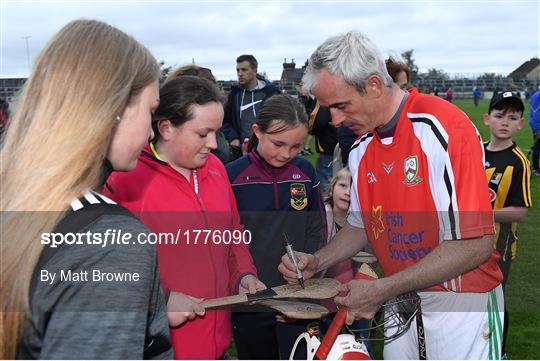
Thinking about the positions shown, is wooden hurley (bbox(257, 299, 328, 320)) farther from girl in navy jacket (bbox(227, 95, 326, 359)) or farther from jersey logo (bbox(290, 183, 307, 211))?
jersey logo (bbox(290, 183, 307, 211))

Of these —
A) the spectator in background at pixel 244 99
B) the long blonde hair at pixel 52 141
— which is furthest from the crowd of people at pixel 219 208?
the spectator in background at pixel 244 99

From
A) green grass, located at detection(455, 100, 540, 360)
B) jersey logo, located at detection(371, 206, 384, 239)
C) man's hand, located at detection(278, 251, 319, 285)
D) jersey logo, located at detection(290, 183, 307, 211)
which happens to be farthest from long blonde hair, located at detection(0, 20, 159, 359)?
green grass, located at detection(455, 100, 540, 360)

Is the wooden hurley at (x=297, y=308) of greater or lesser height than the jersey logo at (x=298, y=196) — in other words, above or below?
below

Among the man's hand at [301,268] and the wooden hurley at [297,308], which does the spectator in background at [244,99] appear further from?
the wooden hurley at [297,308]

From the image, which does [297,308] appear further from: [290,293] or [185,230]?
[185,230]

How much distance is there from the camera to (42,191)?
119 centimetres

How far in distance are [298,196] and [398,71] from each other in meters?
1.43

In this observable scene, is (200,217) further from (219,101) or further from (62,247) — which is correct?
(62,247)

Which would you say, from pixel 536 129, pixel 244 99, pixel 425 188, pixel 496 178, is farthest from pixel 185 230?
pixel 536 129

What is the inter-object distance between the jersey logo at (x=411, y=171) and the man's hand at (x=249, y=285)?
750 mm

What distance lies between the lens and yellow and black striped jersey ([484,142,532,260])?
3441 millimetres

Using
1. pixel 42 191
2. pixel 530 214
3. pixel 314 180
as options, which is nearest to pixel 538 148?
pixel 530 214

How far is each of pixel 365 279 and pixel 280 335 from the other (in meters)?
0.92

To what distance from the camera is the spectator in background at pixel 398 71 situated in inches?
150
